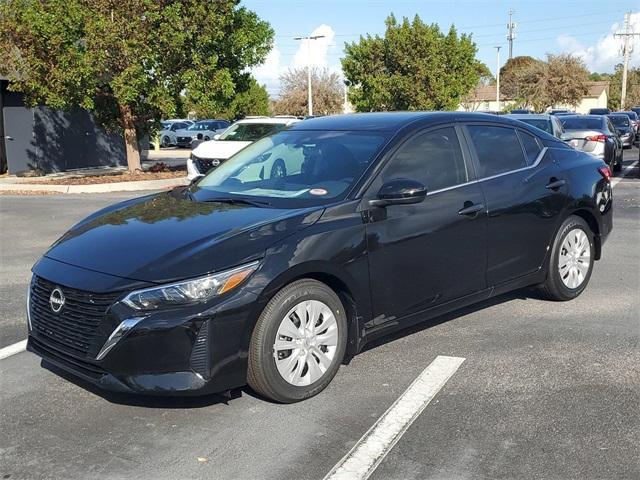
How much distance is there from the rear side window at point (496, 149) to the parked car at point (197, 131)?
32.2m

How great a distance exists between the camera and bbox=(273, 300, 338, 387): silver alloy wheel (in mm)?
4105

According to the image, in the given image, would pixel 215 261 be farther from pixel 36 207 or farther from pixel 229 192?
pixel 36 207

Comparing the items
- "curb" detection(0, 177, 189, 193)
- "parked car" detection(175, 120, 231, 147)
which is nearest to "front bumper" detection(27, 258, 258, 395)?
"curb" detection(0, 177, 189, 193)

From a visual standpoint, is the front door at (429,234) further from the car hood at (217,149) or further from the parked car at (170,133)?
the parked car at (170,133)

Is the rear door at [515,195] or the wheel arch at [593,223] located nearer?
the rear door at [515,195]

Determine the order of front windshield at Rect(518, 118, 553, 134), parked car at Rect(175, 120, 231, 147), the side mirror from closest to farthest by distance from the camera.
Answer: the side mirror
front windshield at Rect(518, 118, 553, 134)
parked car at Rect(175, 120, 231, 147)

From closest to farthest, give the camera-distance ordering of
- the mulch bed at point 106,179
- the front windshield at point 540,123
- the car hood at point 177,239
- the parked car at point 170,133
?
the car hood at point 177,239 → the front windshield at point 540,123 → the mulch bed at point 106,179 → the parked car at point 170,133

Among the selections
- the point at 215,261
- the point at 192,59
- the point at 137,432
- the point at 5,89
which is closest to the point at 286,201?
the point at 215,261

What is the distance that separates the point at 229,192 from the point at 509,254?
224 cm

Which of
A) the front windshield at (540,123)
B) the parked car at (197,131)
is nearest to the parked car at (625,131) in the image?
the front windshield at (540,123)

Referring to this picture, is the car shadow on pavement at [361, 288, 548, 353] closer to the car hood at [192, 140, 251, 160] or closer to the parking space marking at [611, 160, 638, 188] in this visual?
the car hood at [192, 140, 251, 160]

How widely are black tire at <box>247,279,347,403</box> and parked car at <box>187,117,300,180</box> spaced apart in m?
10.4

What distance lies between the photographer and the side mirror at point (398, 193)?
15.0 ft

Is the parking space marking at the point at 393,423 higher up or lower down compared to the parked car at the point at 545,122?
lower down
